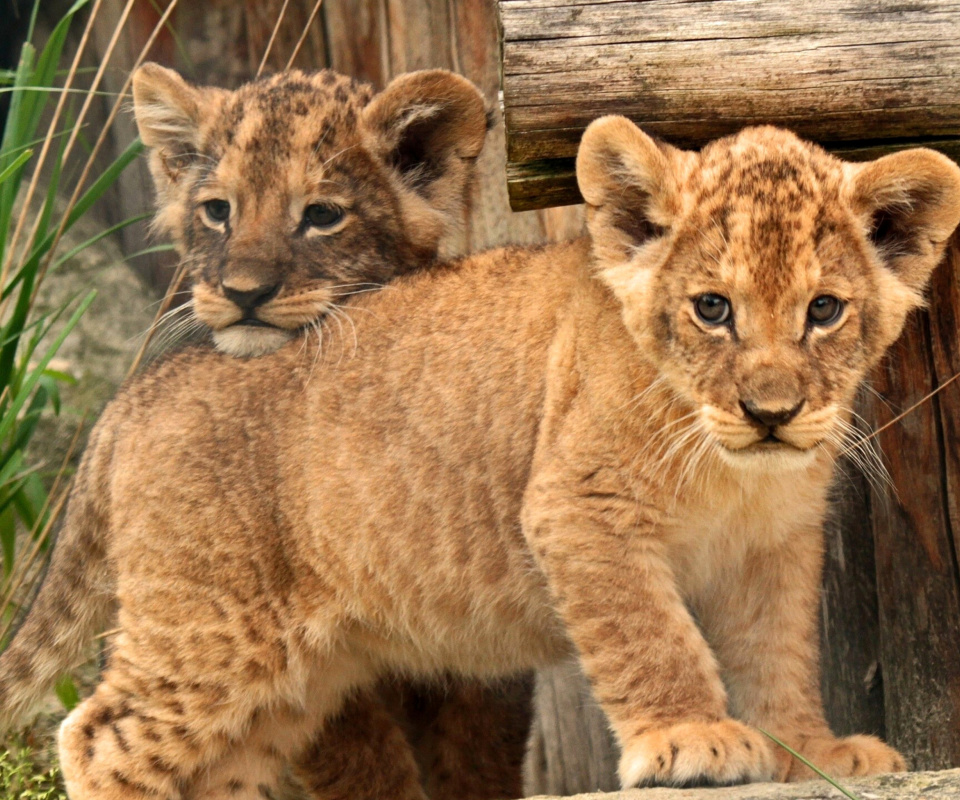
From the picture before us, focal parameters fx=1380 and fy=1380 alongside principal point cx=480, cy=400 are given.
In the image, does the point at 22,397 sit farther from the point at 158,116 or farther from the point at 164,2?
the point at 164,2

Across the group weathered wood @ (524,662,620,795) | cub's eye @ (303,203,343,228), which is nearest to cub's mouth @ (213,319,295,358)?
cub's eye @ (303,203,343,228)

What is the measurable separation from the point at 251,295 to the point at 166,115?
1.00 metres

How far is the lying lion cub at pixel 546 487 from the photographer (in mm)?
3359

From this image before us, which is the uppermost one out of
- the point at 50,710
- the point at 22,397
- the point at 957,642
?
the point at 22,397

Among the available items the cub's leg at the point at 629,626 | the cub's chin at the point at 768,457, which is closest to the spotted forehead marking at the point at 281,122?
the cub's leg at the point at 629,626

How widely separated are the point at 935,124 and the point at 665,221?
79cm

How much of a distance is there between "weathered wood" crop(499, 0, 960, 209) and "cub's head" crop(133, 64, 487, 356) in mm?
971

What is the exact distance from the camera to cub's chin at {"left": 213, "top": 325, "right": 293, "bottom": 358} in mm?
4422

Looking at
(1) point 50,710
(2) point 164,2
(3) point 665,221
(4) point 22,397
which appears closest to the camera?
(3) point 665,221

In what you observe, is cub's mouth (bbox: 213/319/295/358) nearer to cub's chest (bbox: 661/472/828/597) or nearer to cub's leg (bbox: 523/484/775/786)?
cub's leg (bbox: 523/484/775/786)

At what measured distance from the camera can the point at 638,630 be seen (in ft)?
11.7

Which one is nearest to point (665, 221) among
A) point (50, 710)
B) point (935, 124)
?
point (935, 124)

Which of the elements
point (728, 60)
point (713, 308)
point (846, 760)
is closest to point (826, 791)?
point (846, 760)

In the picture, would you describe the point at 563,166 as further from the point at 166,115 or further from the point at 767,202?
the point at 166,115
